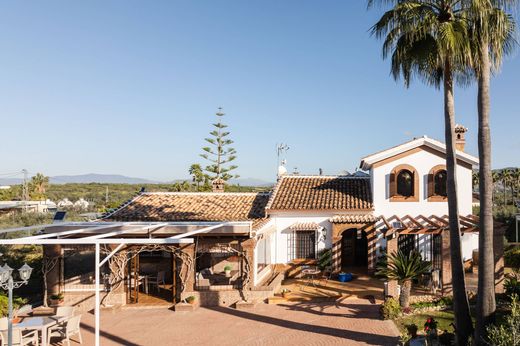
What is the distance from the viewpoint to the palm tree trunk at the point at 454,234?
1070cm

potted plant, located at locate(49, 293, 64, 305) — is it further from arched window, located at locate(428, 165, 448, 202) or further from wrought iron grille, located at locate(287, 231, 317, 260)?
arched window, located at locate(428, 165, 448, 202)

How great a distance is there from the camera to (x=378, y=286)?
61.2 ft

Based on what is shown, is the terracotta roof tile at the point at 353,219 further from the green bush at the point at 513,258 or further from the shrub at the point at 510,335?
the shrub at the point at 510,335

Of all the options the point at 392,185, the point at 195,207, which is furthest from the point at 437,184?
the point at 195,207

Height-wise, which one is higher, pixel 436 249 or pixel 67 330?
pixel 436 249

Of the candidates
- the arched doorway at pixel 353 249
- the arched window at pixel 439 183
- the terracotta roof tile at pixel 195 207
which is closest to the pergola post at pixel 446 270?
the arched window at pixel 439 183

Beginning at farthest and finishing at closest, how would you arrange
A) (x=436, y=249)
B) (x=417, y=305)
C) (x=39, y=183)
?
(x=39, y=183) < (x=436, y=249) < (x=417, y=305)

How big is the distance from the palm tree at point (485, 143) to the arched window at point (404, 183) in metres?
12.1

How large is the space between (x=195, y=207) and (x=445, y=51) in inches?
682

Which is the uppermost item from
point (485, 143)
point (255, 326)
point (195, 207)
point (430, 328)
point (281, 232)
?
point (485, 143)

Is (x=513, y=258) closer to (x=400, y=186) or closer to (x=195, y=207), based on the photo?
(x=400, y=186)

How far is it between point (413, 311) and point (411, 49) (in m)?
10.1

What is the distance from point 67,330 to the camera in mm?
12320

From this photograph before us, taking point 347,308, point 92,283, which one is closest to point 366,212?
point 347,308
